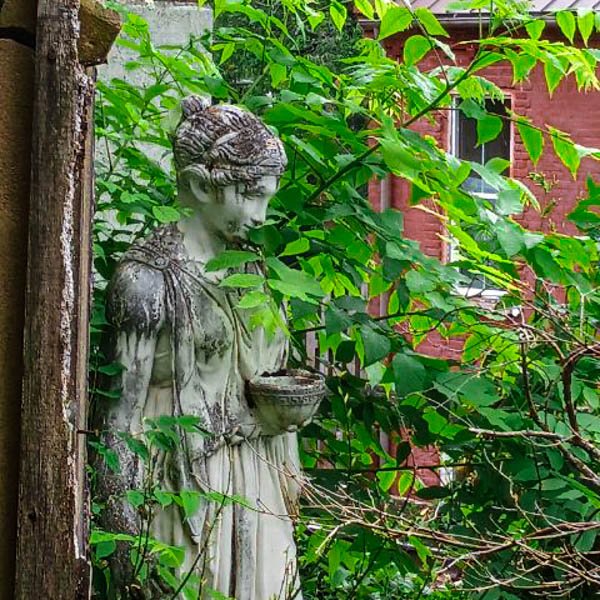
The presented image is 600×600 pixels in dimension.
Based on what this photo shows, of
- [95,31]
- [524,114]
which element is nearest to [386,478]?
[95,31]

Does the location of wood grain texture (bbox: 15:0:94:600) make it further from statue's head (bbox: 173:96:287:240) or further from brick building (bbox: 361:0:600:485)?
brick building (bbox: 361:0:600:485)

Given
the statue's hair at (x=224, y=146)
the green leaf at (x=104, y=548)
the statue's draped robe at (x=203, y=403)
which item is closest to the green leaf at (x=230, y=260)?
the statue's draped robe at (x=203, y=403)

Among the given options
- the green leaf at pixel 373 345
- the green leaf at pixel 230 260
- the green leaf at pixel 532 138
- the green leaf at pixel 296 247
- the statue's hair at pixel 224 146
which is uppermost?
the green leaf at pixel 532 138

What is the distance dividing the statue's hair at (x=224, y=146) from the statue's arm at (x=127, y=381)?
0.33 m

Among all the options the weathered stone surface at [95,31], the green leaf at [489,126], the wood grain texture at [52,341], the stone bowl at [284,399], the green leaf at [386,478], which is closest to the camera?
the wood grain texture at [52,341]

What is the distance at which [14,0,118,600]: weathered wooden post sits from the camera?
5.83 feet

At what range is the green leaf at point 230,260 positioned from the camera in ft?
11.4

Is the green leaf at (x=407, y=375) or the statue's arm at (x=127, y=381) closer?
the statue's arm at (x=127, y=381)

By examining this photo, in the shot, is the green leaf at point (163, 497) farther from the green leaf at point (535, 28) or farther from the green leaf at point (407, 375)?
the green leaf at point (535, 28)

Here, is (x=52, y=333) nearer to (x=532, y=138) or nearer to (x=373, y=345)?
(x=373, y=345)

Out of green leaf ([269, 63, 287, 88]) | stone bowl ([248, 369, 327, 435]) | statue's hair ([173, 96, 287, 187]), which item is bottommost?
stone bowl ([248, 369, 327, 435])

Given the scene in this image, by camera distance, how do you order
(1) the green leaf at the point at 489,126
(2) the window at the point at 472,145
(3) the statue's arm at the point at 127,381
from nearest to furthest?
(3) the statue's arm at the point at 127,381 → (1) the green leaf at the point at 489,126 → (2) the window at the point at 472,145

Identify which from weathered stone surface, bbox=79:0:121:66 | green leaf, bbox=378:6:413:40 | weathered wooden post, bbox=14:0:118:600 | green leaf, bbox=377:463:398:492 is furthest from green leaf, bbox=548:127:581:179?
weathered wooden post, bbox=14:0:118:600

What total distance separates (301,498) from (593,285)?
125 cm
